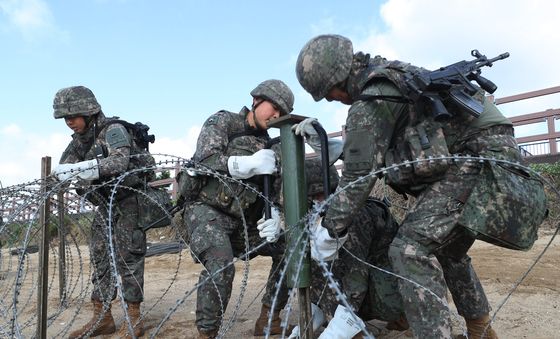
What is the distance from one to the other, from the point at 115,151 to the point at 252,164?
1.29 m

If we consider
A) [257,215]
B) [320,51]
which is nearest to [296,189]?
[320,51]

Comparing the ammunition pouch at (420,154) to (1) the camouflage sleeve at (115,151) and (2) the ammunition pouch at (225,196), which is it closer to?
(2) the ammunition pouch at (225,196)

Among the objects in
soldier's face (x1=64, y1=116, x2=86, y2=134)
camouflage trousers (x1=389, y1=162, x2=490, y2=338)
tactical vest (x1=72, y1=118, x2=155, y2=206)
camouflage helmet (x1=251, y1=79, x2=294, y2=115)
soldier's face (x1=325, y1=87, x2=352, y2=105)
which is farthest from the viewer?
soldier's face (x1=64, y1=116, x2=86, y2=134)

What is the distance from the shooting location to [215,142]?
357cm

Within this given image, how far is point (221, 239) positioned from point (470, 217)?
1.70m

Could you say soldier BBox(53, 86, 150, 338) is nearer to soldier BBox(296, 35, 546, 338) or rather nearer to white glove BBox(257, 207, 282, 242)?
white glove BBox(257, 207, 282, 242)

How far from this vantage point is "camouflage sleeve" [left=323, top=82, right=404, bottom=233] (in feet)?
8.02

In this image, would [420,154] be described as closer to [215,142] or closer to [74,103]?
→ [215,142]

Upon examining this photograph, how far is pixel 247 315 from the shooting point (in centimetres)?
461

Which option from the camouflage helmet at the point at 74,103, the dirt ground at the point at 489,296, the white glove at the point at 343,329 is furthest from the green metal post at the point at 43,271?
the white glove at the point at 343,329

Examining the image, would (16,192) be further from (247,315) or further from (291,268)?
(247,315)

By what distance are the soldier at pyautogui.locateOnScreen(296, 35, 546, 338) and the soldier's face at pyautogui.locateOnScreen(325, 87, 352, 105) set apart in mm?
121

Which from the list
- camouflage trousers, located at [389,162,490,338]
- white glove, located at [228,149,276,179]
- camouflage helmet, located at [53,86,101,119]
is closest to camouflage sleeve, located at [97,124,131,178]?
camouflage helmet, located at [53,86,101,119]

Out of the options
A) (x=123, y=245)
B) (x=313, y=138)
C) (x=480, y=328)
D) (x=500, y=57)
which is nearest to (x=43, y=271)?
(x=123, y=245)
